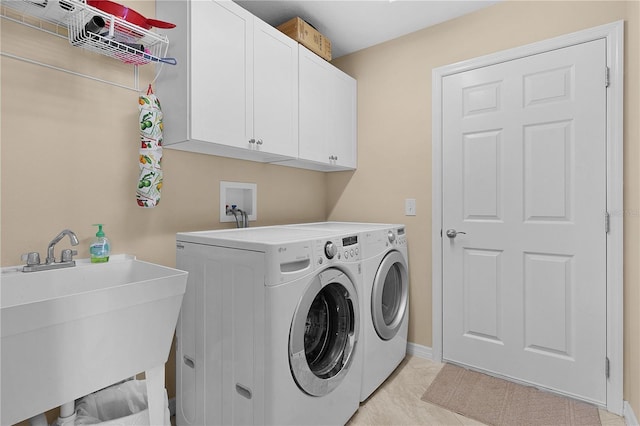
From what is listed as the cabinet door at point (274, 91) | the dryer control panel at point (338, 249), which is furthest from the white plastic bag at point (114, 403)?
the cabinet door at point (274, 91)

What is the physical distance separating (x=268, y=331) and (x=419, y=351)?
162cm

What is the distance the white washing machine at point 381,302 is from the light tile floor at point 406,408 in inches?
2.6

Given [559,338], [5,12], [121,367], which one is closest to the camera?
[121,367]

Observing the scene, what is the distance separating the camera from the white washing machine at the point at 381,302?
1.83 metres

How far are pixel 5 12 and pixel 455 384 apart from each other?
291cm

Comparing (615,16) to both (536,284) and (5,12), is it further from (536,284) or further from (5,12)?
(5,12)

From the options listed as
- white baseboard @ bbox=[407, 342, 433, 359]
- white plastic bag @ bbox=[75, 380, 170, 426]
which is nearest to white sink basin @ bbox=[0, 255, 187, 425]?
white plastic bag @ bbox=[75, 380, 170, 426]

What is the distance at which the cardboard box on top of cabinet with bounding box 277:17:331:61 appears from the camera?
6.86 ft

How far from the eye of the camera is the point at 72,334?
94 centimetres

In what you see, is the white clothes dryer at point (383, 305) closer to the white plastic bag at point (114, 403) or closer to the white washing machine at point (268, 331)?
the white washing machine at point (268, 331)

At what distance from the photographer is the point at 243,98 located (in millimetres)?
1760

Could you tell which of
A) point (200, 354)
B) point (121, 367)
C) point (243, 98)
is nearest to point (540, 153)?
point (243, 98)

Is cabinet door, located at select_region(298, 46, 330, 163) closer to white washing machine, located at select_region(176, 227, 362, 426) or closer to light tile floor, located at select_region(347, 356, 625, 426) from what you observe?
white washing machine, located at select_region(176, 227, 362, 426)

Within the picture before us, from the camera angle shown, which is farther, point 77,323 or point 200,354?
point 200,354
